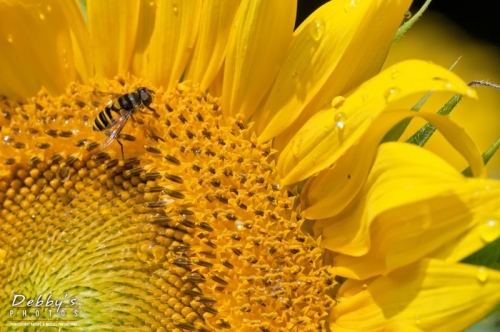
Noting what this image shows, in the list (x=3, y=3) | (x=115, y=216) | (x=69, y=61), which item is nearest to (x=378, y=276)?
(x=115, y=216)

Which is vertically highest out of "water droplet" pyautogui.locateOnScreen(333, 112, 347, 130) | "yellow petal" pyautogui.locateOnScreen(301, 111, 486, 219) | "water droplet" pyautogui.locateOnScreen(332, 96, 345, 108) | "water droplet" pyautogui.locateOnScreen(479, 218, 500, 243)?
"water droplet" pyautogui.locateOnScreen(332, 96, 345, 108)

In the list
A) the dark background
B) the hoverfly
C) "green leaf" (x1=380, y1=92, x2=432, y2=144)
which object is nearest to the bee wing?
the hoverfly

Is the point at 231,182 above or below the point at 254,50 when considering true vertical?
below

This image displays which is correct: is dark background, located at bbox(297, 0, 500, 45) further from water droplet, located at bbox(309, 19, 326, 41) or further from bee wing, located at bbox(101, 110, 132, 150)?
bee wing, located at bbox(101, 110, 132, 150)

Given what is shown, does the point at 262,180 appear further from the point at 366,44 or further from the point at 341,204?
the point at 366,44

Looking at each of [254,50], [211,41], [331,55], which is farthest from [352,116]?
[211,41]

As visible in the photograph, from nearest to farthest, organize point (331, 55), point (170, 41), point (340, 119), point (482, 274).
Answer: point (482, 274), point (340, 119), point (331, 55), point (170, 41)

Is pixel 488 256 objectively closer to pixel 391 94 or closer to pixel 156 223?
pixel 391 94
